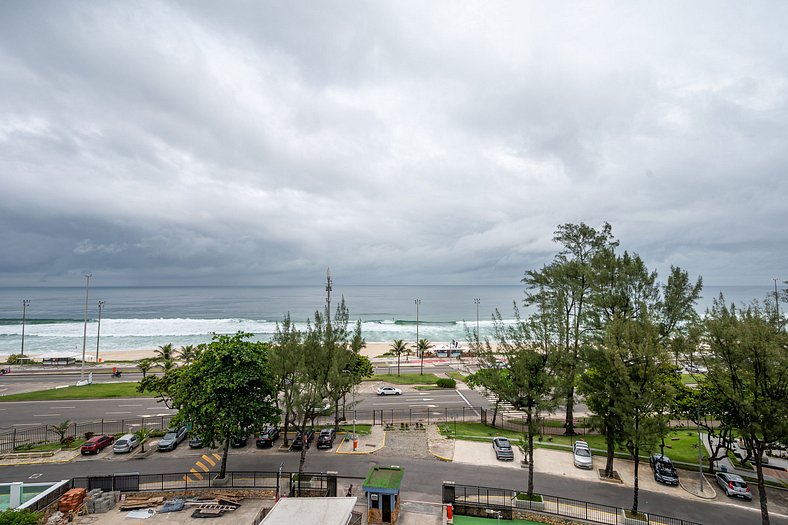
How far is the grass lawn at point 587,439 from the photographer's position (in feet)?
96.1

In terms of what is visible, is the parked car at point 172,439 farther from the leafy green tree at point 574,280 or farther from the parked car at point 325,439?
the leafy green tree at point 574,280

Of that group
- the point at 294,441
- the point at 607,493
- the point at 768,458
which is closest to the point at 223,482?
the point at 294,441

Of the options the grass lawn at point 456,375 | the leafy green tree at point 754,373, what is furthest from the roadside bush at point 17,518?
the grass lawn at point 456,375

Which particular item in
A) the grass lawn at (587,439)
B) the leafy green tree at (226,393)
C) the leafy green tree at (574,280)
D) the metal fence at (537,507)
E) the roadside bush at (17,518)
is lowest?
the grass lawn at (587,439)

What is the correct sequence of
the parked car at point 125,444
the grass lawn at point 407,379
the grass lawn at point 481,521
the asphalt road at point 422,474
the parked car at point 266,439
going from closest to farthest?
1. the grass lawn at point 481,521
2. the asphalt road at point 422,474
3. the parked car at point 125,444
4. the parked car at point 266,439
5. the grass lawn at point 407,379

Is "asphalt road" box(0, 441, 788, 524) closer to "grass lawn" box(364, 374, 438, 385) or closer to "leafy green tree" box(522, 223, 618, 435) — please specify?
"leafy green tree" box(522, 223, 618, 435)

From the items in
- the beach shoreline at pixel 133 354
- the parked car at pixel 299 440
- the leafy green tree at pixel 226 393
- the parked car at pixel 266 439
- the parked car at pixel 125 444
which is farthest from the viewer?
the beach shoreline at pixel 133 354

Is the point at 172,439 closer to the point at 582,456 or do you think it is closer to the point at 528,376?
the point at 528,376

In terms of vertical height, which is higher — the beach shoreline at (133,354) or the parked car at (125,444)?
the parked car at (125,444)

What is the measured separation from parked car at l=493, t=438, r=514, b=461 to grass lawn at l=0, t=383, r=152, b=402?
37479 millimetres

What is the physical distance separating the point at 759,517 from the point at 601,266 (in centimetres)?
1645

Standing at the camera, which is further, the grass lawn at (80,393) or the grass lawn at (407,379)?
the grass lawn at (407,379)

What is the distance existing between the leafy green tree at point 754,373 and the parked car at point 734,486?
2839 mm

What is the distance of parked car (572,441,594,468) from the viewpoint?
1044 inches
